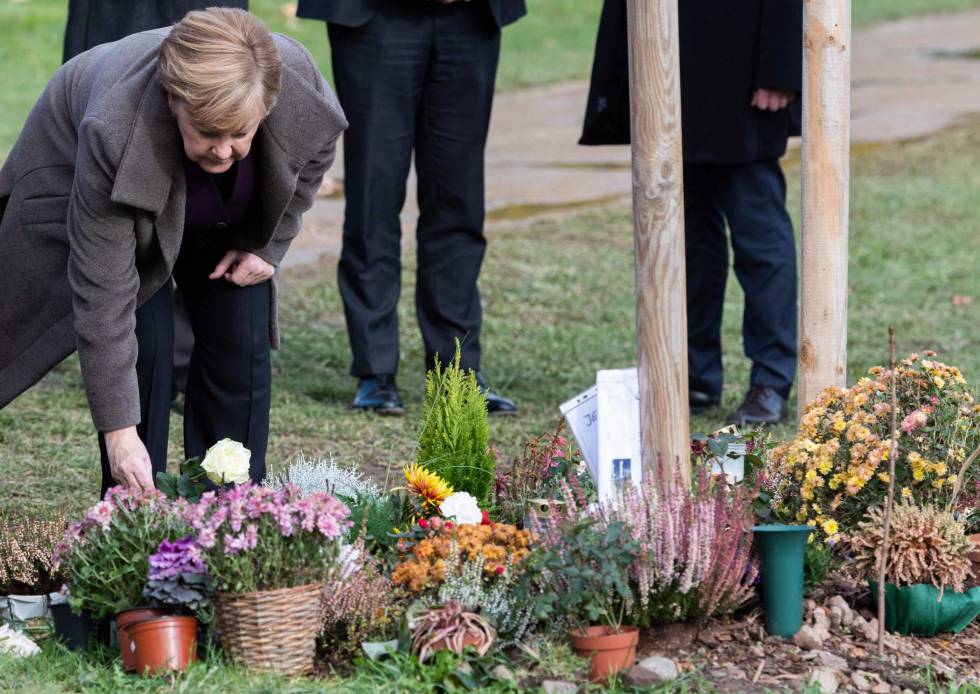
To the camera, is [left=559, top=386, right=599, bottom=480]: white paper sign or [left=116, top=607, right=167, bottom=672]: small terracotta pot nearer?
[left=116, top=607, right=167, bottom=672]: small terracotta pot

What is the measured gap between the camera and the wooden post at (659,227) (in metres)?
3.15

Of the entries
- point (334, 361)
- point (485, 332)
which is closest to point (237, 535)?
point (334, 361)

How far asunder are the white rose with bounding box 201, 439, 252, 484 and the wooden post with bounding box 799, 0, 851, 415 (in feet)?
4.64

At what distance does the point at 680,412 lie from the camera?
3244 mm

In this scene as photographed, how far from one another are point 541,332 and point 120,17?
251 cm

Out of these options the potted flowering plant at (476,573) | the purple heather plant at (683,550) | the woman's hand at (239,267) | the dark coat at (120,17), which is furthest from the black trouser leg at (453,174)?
the purple heather plant at (683,550)

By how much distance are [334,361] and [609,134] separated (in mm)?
1653

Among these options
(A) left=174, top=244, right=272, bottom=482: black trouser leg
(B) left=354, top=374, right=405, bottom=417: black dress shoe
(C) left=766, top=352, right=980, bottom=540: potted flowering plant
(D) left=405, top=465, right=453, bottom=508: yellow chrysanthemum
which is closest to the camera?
(C) left=766, top=352, right=980, bottom=540: potted flowering plant

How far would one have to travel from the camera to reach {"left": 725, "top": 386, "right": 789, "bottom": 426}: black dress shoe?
203 inches

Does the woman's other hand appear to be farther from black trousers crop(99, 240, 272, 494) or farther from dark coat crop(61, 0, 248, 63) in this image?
black trousers crop(99, 240, 272, 494)

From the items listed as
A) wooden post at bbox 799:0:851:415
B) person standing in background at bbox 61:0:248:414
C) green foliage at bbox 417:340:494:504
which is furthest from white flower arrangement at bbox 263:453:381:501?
person standing in background at bbox 61:0:248:414

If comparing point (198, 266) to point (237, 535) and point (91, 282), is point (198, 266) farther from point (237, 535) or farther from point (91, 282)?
point (237, 535)

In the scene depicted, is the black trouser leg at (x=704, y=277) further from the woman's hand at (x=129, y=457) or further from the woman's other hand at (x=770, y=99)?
the woman's hand at (x=129, y=457)

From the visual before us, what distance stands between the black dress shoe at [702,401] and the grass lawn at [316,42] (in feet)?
24.0
